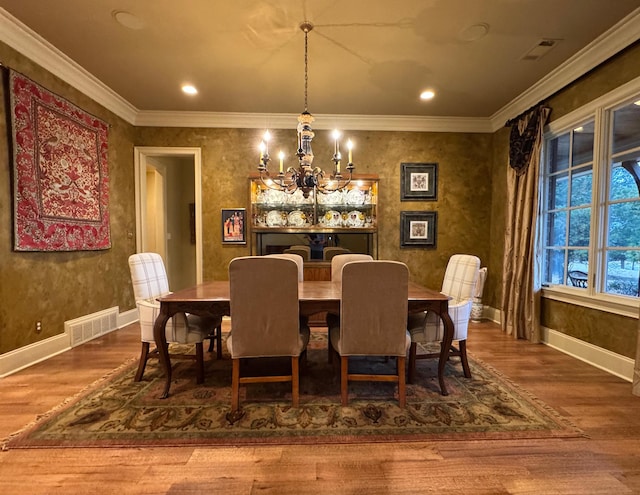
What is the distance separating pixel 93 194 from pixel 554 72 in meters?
4.90

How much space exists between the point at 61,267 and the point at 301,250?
2.54 metres

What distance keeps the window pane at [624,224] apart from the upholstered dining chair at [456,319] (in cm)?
129

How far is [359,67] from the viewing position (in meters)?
2.88

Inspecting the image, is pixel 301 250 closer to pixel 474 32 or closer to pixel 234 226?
pixel 234 226

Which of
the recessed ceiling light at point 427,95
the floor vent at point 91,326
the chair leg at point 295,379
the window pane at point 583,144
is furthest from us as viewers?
the recessed ceiling light at point 427,95

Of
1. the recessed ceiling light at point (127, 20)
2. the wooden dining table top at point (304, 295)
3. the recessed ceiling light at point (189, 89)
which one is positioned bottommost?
the wooden dining table top at point (304, 295)

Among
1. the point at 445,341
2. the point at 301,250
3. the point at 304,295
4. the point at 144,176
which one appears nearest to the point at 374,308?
the point at 304,295

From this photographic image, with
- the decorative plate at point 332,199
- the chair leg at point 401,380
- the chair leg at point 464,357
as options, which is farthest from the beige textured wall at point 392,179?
the chair leg at point 401,380

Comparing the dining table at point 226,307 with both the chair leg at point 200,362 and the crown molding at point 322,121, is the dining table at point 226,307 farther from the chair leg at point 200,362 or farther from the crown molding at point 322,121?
the crown molding at point 322,121

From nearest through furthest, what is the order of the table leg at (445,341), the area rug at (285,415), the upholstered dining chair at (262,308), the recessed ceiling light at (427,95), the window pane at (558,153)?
the area rug at (285,415) < the upholstered dining chair at (262,308) < the table leg at (445,341) < the window pane at (558,153) < the recessed ceiling light at (427,95)

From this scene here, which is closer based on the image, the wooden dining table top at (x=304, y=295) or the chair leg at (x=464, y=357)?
the wooden dining table top at (x=304, y=295)

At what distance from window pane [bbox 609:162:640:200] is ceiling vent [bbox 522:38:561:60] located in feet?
3.74

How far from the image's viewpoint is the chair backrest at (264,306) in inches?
69.1

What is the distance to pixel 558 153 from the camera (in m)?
3.23
